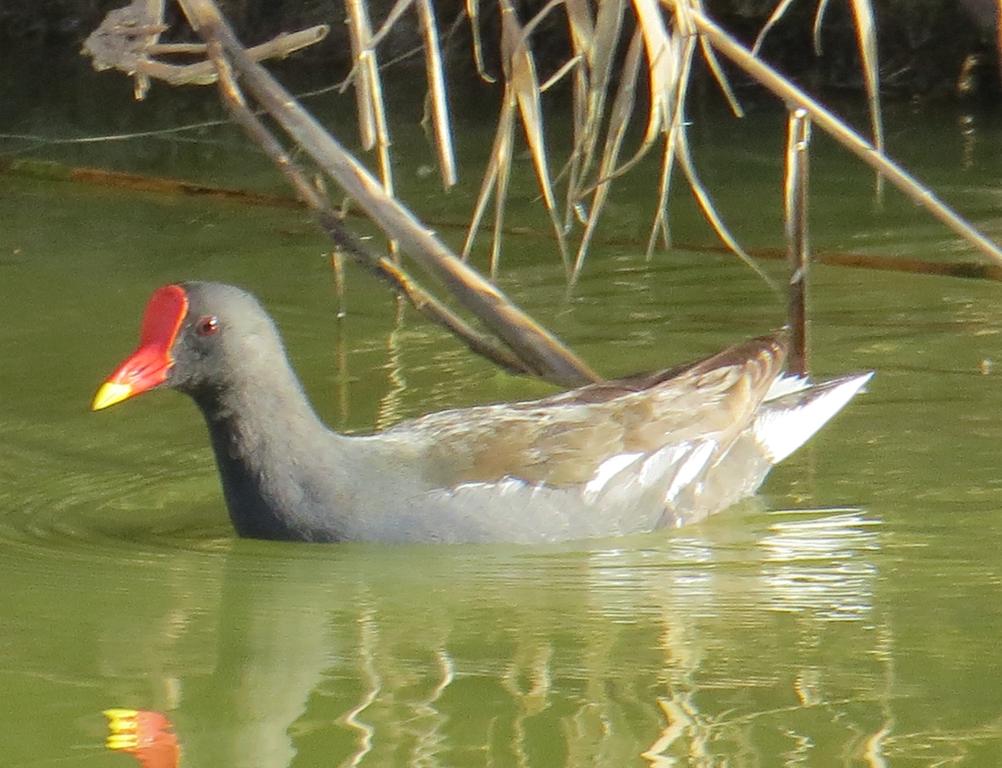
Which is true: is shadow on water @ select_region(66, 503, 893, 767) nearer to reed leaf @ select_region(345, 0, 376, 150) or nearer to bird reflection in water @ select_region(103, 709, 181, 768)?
bird reflection in water @ select_region(103, 709, 181, 768)

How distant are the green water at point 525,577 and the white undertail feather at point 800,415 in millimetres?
128

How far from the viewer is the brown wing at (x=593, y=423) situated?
5.04 m

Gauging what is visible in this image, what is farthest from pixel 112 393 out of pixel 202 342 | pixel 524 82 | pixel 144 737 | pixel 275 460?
pixel 144 737

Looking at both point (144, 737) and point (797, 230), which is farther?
point (797, 230)

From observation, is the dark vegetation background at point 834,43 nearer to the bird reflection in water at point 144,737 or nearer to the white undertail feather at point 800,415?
the white undertail feather at point 800,415

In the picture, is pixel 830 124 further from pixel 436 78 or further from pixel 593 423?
pixel 593 423

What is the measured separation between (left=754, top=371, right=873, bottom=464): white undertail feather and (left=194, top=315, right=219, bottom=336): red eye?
1.64 meters

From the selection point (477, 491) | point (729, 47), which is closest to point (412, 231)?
point (477, 491)

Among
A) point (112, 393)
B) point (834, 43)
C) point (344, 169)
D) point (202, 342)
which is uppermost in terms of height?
point (834, 43)

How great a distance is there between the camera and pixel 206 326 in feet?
16.2

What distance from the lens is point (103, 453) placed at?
5852mm

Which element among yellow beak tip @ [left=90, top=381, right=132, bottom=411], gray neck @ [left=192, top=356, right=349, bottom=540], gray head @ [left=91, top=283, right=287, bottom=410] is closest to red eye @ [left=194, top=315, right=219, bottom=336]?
gray head @ [left=91, top=283, right=287, bottom=410]

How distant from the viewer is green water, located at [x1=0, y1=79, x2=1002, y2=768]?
3.61m

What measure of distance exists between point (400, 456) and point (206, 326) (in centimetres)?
59
